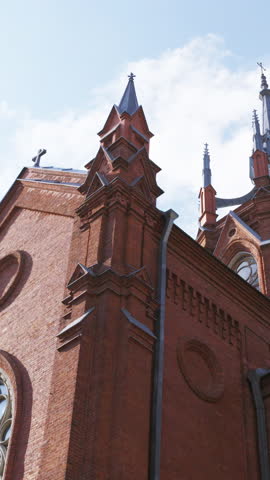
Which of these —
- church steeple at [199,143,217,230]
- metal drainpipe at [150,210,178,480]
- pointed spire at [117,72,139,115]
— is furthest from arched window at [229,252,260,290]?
metal drainpipe at [150,210,178,480]

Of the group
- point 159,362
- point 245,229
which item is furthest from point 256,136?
point 159,362

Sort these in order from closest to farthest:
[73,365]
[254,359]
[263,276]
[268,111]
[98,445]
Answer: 1. [98,445]
2. [73,365]
3. [254,359]
4. [263,276]
5. [268,111]

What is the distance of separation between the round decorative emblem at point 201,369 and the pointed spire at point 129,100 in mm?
5127

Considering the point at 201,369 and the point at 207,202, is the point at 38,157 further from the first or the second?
the point at 207,202

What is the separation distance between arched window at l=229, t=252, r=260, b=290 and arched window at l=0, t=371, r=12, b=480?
41.2ft

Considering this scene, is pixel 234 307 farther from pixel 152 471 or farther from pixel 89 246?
pixel 152 471

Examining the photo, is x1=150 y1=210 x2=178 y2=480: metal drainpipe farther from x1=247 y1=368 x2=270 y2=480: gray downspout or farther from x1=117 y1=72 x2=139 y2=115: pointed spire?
x1=247 y1=368 x2=270 y2=480: gray downspout

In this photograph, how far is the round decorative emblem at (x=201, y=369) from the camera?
484 inches

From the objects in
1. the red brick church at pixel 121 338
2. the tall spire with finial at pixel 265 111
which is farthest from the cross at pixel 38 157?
the tall spire with finial at pixel 265 111

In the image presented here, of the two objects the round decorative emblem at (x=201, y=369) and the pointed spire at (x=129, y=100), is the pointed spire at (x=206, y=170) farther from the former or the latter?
the round decorative emblem at (x=201, y=369)

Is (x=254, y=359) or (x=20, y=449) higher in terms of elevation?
(x=254, y=359)

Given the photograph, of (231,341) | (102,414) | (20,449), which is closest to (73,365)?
(102,414)

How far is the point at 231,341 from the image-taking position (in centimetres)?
1394

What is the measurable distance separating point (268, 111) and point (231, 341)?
25.4 metres
